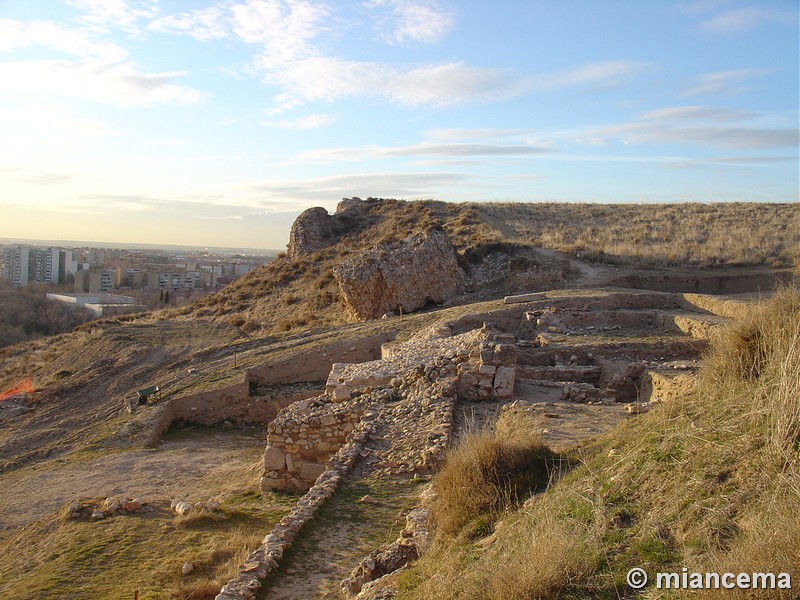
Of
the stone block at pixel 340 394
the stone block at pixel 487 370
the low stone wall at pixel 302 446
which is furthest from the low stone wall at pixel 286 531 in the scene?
the stone block at pixel 487 370

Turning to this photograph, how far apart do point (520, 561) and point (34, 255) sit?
3392 inches

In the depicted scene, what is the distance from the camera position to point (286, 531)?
5520 mm

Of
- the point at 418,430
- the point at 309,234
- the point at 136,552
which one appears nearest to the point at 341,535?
the point at 418,430

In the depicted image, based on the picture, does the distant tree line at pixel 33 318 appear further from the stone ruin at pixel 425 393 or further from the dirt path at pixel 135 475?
the stone ruin at pixel 425 393

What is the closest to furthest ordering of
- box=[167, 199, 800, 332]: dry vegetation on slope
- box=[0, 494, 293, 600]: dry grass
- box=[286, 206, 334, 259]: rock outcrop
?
box=[0, 494, 293, 600]: dry grass → box=[167, 199, 800, 332]: dry vegetation on slope → box=[286, 206, 334, 259]: rock outcrop

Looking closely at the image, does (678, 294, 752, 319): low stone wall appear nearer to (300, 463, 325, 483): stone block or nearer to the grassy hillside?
the grassy hillside

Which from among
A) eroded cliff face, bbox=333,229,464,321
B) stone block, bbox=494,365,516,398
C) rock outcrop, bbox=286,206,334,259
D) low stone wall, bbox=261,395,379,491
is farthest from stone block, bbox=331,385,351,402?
rock outcrop, bbox=286,206,334,259

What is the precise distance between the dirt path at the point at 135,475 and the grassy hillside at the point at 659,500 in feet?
17.1

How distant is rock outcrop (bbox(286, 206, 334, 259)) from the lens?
3186cm

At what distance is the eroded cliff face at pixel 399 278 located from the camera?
2042cm

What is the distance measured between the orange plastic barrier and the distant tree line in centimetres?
1870

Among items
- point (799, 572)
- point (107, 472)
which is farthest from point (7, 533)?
point (799, 572)

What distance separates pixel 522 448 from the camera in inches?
216

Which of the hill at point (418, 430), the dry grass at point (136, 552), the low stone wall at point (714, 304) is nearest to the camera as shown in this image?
the hill at point (418, 430)
